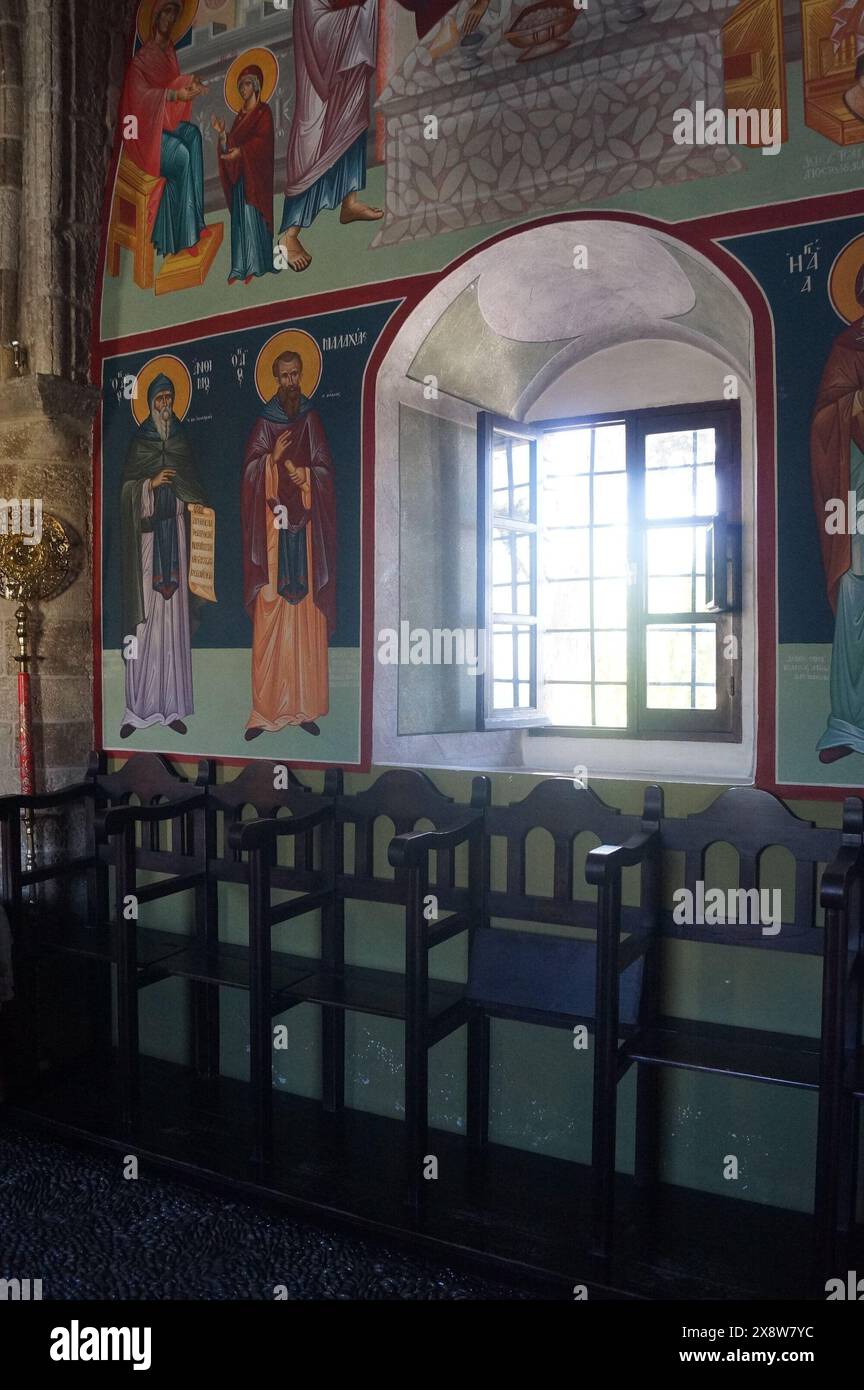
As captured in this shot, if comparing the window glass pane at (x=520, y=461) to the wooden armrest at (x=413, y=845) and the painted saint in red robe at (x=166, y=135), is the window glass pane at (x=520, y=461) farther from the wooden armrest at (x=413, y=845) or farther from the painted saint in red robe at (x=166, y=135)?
the wooden armrest at (x=413, y=845)

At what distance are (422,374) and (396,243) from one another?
0.48m

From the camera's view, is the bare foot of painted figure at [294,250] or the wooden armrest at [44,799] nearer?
the wooden armrest at [44,799]

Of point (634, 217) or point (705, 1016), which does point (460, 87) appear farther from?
point (705, 1016)

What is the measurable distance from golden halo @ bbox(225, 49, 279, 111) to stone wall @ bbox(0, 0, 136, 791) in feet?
1.94

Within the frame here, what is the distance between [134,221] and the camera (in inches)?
185

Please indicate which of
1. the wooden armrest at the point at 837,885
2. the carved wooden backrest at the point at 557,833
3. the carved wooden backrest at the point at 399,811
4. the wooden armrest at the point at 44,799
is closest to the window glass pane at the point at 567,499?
the carved wooden backrest at the point at 399,811

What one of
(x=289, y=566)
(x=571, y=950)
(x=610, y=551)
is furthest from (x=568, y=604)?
(x=571, y=950)

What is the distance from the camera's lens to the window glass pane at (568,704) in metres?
4.96

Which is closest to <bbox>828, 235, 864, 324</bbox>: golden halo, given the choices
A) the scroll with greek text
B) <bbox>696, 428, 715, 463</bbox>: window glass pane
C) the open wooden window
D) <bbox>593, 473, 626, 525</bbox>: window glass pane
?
the open wooden window

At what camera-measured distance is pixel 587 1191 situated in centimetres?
349

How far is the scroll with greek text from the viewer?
456cm

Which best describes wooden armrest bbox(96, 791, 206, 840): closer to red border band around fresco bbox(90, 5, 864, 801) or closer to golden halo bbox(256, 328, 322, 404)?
red border band around fresco bbox(90, 5, 864, 801)
